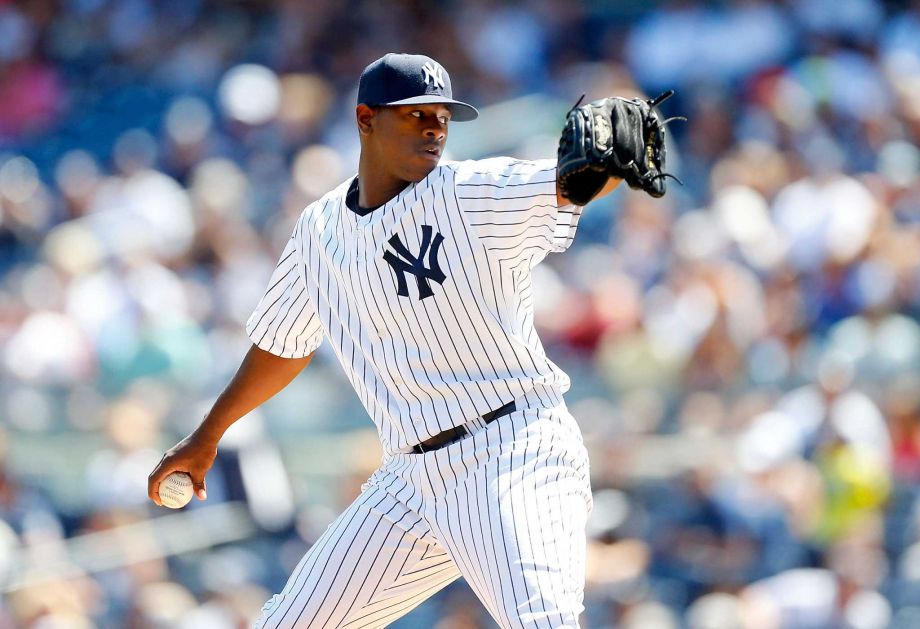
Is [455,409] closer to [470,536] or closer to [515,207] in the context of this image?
[470,536]

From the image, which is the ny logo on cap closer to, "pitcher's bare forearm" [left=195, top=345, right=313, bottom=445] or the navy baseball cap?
the navy baseball cap

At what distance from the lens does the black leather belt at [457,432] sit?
3398 mm

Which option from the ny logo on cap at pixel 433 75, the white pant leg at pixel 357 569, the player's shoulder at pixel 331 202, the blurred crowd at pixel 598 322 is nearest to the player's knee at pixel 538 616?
the white pant leg at pixel 357 569

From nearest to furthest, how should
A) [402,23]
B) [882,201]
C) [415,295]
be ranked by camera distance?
1. [415,295]
2. [882,201]
3. [402,23]

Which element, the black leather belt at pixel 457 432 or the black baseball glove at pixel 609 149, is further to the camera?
the black leather belt at pixel 457 432

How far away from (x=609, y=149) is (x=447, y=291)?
538 millimetres

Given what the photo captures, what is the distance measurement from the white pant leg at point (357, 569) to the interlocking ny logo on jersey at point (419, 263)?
53cm

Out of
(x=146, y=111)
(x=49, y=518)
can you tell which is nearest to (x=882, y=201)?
(x=49, y=518)

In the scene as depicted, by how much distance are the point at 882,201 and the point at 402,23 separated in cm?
381

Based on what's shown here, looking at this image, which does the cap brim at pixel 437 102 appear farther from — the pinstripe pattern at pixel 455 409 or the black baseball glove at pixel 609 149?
the black baseball glove at pixel 609 149

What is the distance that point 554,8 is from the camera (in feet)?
31.8

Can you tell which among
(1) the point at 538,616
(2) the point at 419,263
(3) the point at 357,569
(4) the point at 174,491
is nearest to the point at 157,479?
(4) the point at 174,491

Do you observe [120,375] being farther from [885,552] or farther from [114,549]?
[885,552]

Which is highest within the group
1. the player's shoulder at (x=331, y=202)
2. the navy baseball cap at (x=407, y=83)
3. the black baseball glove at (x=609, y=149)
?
the navy baseball cap at (x=407, y=83)
